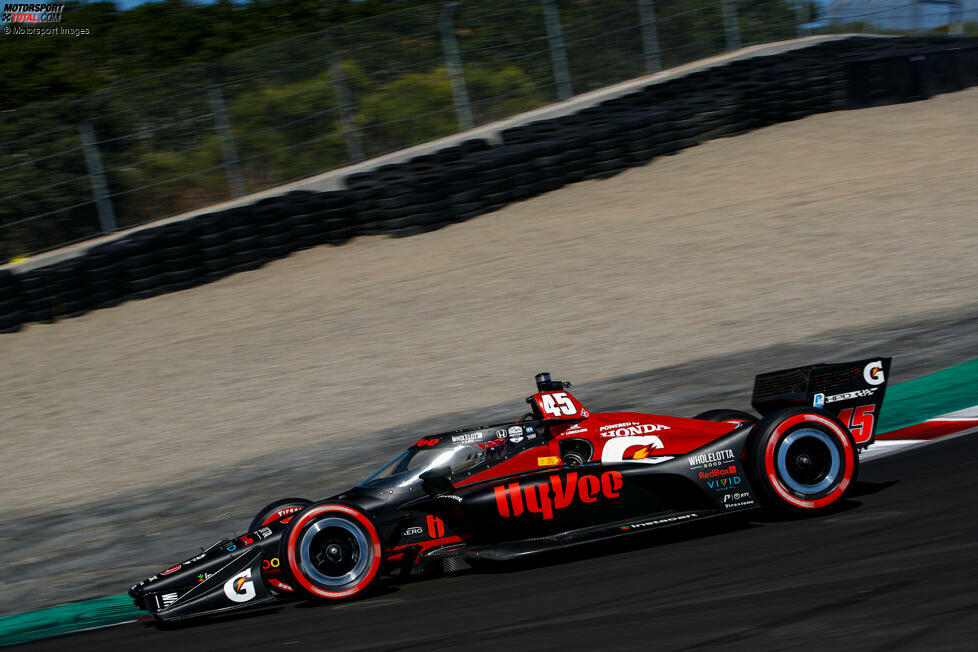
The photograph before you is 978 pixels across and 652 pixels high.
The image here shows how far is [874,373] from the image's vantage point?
588cm

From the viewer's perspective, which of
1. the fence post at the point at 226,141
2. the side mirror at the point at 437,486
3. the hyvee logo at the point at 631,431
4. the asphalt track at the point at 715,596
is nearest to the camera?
the asphalt track at the point at 715,596

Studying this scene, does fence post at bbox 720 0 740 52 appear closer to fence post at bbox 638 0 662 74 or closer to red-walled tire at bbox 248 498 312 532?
fence post at bbox 638 0 662 74

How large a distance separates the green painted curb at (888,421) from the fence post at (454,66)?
1131 centimetres

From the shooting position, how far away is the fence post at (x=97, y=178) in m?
15.9

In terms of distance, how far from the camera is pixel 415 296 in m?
13.9

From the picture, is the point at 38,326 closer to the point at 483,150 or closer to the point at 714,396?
the point at 483,150

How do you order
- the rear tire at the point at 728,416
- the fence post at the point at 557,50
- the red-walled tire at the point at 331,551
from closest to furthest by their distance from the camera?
1. the red-walled tire at the point at 331,551
2. the rear tire at the point at 728,416
3. the fence post at the point at 557,50

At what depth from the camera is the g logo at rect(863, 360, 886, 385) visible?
587 cm

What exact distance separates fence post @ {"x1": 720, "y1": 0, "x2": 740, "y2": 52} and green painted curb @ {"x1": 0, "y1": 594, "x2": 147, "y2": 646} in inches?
662

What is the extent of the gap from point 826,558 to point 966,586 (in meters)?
0.73

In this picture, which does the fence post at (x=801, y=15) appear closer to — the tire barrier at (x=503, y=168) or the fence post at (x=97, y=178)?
the tire barrier at (x=503, y=168)

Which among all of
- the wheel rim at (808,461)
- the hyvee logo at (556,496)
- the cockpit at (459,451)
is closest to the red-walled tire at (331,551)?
the cockpit at (459,451)

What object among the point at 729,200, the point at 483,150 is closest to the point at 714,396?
the point at 729,200


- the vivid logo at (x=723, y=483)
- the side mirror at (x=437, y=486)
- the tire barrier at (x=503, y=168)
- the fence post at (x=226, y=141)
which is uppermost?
the fence post at (x=226, y=141)
